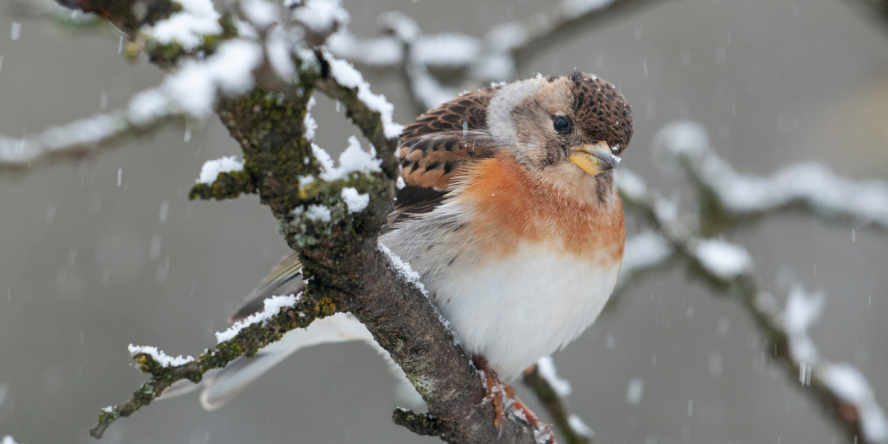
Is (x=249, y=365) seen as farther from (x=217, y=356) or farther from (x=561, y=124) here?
(x=217, y=356)

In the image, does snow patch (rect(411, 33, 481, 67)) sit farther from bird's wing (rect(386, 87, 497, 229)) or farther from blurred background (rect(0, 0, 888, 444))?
blurred background (rect(0, 0, 888, 444))

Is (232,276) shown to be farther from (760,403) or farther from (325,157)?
(325,157)

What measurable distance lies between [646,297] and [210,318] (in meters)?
5.49

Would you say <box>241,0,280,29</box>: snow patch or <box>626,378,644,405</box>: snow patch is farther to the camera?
<box>626,378,644,405</box>: snow patch

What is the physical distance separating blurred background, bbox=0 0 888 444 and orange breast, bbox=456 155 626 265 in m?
4.75

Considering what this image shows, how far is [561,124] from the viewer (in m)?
3.62

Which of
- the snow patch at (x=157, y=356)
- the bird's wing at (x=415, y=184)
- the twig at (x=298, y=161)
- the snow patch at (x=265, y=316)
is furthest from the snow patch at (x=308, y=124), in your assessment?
the bird's wing at (x=415, y=184)

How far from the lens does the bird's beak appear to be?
3.43 m

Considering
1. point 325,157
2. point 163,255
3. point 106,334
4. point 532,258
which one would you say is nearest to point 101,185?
point 163,255

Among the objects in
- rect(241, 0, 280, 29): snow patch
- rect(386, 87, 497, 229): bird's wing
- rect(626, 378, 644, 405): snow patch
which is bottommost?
rect(626, 378, 644, 405): snow patch

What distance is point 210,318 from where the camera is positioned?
9016mm

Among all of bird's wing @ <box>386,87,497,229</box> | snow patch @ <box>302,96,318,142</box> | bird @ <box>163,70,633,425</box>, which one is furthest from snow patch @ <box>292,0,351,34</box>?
bird's wing @ <box>386,87,497,229</box>

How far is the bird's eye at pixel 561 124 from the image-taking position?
11.8ft

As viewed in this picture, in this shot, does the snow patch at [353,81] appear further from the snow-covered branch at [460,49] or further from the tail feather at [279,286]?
the snow-covered branch at [460,49]
